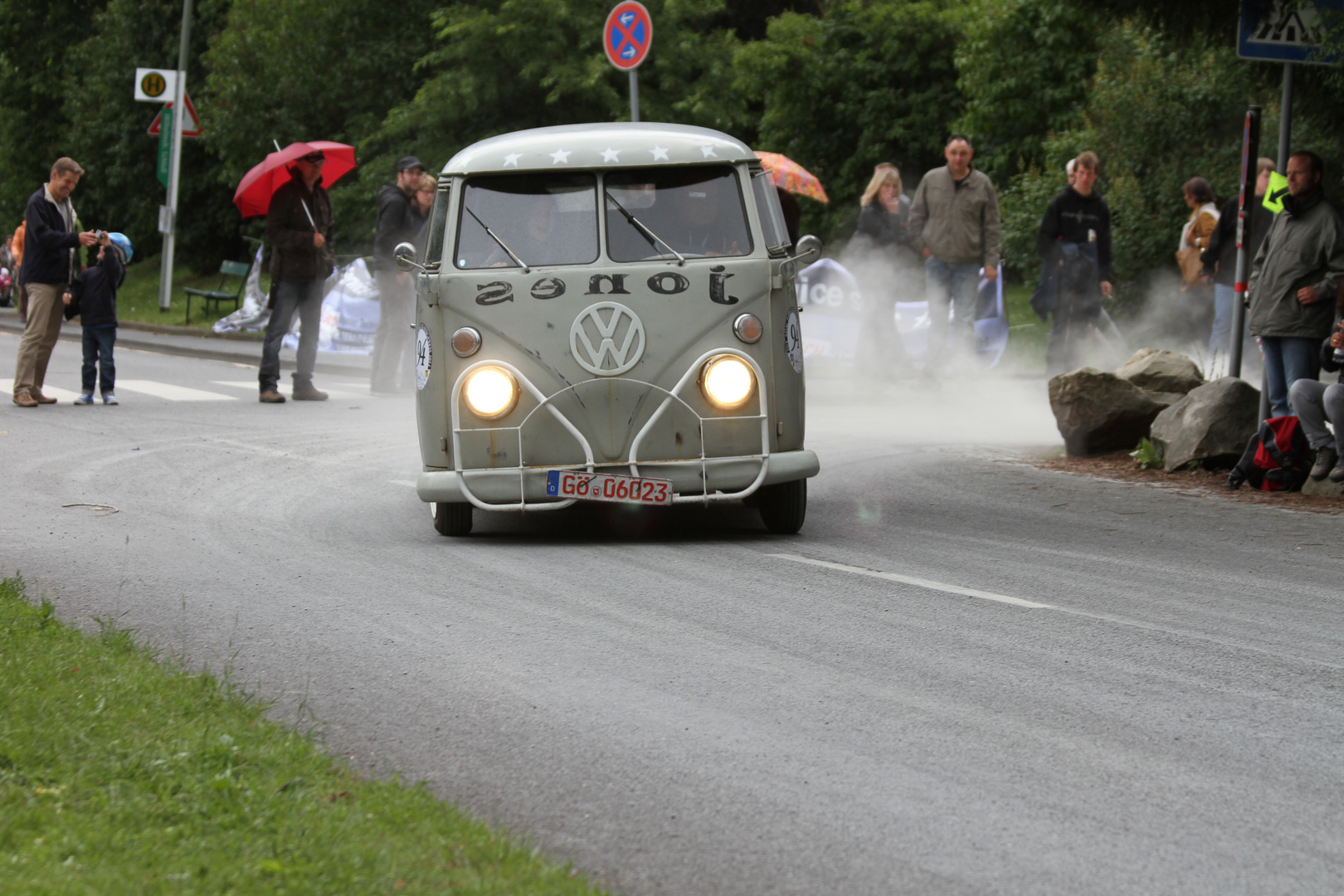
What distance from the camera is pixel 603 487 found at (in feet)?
25.3

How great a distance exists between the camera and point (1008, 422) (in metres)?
14.2

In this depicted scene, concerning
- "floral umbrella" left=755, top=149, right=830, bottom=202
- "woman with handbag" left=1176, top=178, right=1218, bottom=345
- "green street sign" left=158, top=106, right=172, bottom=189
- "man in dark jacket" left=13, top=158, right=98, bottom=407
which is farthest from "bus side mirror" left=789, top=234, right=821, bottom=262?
"green street sign" left=158, top=106, right=172, bottom=189

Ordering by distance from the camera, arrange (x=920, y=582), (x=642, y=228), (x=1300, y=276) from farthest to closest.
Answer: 1. (x=1300, y=276)
2. (x=642, y=228)
3. (x=920, y=582)

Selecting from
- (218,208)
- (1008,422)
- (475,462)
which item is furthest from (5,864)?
(218,208)

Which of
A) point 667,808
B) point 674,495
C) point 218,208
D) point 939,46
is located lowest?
point 667,808

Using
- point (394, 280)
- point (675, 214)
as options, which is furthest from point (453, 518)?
point (394, 280)

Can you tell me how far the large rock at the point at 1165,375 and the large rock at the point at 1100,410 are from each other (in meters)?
0.41

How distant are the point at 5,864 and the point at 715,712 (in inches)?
87.6

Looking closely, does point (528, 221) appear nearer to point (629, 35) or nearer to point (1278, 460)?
point (1278, 460)

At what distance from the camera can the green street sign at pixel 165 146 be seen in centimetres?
3031

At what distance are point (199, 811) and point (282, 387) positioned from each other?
14.3 m

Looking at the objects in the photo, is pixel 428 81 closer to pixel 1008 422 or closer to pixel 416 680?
pixel 1008 422

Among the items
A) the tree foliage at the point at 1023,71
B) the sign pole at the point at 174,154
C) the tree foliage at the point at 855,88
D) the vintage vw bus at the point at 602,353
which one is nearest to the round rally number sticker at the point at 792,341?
the vintage vw bus at the point at 602,353

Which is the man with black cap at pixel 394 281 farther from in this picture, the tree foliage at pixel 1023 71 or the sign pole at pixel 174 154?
the sign pole at pixel 174 154
